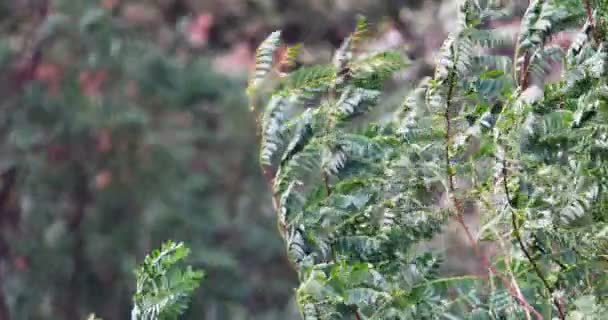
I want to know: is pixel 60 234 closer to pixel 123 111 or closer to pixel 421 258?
pixel 123 111

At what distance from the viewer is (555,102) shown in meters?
1.08

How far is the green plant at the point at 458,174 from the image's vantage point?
41.0 inches

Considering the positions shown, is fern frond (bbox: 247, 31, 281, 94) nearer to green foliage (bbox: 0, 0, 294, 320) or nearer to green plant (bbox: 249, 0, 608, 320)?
green plant (bbox: 249, 0, 608, 320)

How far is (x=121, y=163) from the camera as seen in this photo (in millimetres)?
4965

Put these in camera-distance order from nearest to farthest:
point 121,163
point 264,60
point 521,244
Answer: point 521,244 → point 264,60 → point 121,163

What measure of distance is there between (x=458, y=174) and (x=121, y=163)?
3965 mm

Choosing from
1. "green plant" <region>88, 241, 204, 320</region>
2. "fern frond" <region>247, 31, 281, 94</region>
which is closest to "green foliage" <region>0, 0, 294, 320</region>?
"fern frond" <region>247, 31, 281, 94</region>

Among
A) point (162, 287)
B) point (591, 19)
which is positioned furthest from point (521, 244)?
point (162, 287)

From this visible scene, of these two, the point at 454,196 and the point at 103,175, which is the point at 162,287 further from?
the point at 103,175

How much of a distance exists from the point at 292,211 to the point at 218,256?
3.50 m

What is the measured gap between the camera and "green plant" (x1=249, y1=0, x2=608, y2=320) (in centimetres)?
104

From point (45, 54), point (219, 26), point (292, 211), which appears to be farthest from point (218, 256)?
point (292, 211)

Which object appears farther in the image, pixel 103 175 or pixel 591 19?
pixel 103 175

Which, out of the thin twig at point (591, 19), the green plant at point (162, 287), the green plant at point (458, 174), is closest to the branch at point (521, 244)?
the green plant at point (458, 174)
